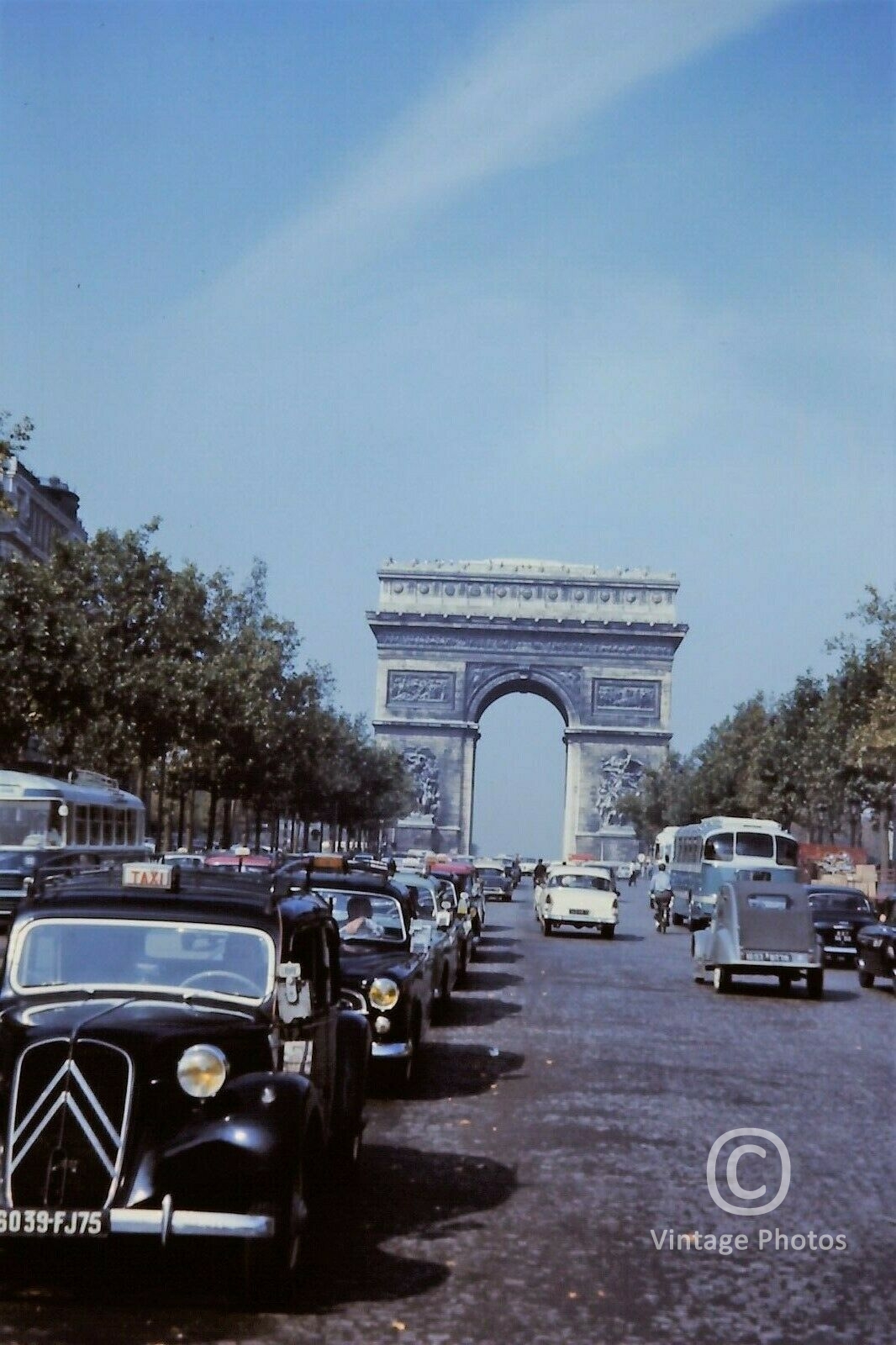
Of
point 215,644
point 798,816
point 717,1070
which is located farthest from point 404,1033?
point 798,816

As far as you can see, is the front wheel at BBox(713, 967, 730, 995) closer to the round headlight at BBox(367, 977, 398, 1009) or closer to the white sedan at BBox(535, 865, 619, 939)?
the round headlight at BBox(367, 977, 398, 1009)

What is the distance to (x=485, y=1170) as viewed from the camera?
34.8ft

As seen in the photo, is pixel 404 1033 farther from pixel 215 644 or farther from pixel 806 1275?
pixel 215 644

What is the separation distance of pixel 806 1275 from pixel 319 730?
2681 inches

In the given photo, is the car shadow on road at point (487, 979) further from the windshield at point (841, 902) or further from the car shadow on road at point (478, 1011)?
the windshield at point (841, 902)

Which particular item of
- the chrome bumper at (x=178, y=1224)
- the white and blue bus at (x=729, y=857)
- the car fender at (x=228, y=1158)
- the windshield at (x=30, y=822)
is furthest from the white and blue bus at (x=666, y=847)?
the chrome bumper at (x=178, y=1224)

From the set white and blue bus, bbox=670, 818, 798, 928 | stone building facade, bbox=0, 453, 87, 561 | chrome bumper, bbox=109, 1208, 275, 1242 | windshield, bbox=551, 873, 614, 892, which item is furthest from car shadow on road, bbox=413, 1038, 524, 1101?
stone building facade, bbox=0, 453, 87, 561

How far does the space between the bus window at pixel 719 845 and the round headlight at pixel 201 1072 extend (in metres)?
43.3

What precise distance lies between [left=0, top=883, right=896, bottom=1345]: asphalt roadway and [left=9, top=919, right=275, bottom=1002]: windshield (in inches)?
40.8

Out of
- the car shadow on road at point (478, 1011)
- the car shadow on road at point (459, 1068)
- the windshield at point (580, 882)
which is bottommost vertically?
the car shadow on road at point (459, 1068)

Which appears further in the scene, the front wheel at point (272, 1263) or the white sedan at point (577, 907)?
the white sedan at point (577, 907)

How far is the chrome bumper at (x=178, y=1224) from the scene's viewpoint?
6926mm

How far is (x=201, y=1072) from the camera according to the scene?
747cm

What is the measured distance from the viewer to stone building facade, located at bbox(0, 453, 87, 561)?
86.8 meters
